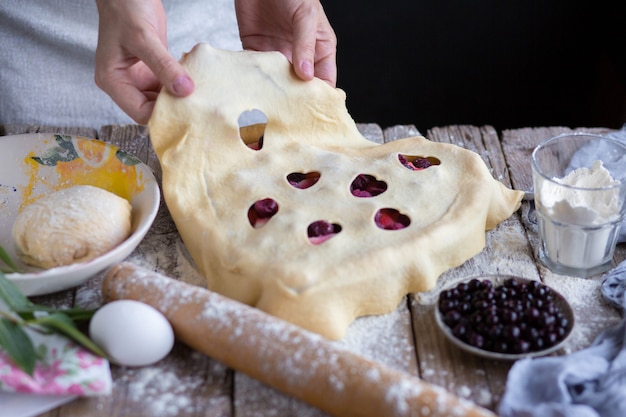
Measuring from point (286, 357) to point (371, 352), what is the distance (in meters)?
0.17

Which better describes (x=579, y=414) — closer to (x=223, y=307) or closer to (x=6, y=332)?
(x=223, y=307)

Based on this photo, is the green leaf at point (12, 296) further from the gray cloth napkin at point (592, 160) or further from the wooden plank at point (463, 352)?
the gray cloth napkin at point (592, 160)

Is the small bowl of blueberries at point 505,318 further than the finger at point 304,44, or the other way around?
the finger at point 304,44

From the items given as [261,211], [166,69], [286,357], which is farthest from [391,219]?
[166,69]

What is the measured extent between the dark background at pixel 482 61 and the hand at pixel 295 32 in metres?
0.85

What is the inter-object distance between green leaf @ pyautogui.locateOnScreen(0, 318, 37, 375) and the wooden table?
0.08m

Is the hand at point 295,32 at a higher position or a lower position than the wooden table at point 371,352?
higher

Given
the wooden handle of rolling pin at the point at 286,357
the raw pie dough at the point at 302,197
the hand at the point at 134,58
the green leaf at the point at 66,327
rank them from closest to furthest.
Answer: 1. the wooden handle of rolling pin at the point at 286,357
2. the green leaf at the point at 66,327
3. the raw pie dough at the point at 302,197
4. the hand at the point at 134,58

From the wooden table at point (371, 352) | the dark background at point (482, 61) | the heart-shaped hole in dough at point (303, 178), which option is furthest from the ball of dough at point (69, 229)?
the dark background at point (482, 61)

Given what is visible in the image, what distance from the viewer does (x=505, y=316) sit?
1.10m

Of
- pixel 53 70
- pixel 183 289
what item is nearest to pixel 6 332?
pixel 183 289

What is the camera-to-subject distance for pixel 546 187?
1.29 meters

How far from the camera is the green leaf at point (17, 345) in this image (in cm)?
102

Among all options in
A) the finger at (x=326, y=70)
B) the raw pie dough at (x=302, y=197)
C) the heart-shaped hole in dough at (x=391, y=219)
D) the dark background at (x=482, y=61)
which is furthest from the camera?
the dark background at (x=482, y=61)
